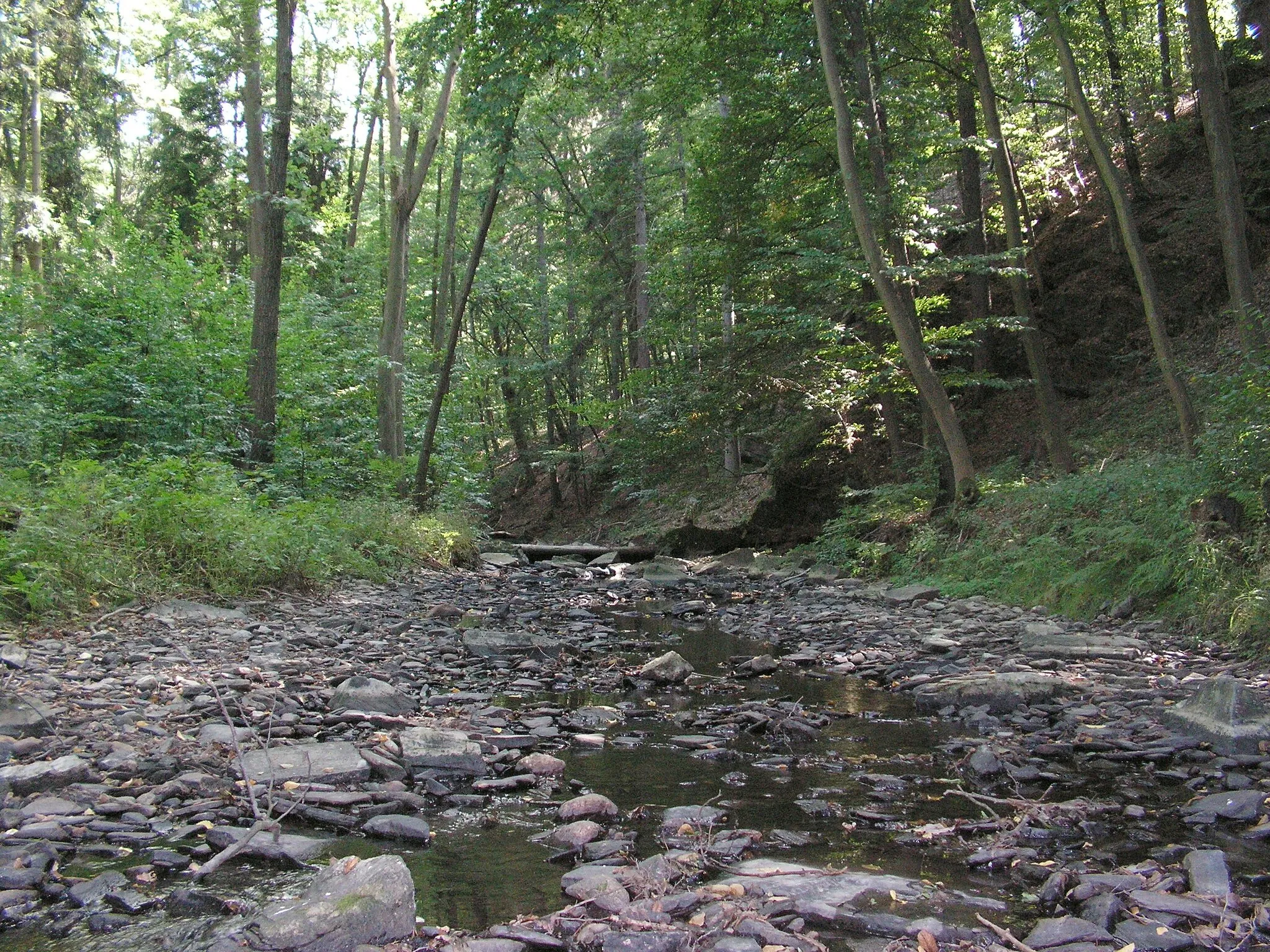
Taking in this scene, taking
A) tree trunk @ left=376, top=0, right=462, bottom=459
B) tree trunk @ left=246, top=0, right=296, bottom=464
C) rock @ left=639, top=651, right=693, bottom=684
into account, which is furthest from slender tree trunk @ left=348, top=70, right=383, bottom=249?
rock @ left=639, top=651, right=693, bottom=684

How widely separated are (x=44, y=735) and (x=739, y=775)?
3.45 metres

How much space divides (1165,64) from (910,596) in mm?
15944

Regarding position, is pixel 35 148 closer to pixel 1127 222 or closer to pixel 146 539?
pixel 146 539

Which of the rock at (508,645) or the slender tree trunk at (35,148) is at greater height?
the slender tree trunk at (35,148)

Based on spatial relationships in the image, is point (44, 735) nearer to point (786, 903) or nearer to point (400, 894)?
point (400, 894)

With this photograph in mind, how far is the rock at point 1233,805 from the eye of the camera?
341 cm

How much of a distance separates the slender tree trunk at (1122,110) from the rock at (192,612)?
19.4 meters

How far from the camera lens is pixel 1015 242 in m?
12.4

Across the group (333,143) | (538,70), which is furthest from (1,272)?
(538,70)

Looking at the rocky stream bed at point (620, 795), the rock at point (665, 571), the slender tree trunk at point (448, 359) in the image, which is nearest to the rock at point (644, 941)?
the rocky stream bed at point (620, 795)

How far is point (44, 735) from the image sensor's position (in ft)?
13.5

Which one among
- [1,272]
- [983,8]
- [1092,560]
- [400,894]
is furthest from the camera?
[1,272]

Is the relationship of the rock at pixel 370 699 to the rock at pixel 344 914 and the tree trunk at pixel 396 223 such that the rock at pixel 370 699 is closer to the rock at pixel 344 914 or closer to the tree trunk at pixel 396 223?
the rock at pixel 344 914

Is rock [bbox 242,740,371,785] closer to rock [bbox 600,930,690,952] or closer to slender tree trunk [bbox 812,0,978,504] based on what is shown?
rock [bbox 600,930,690,952]
